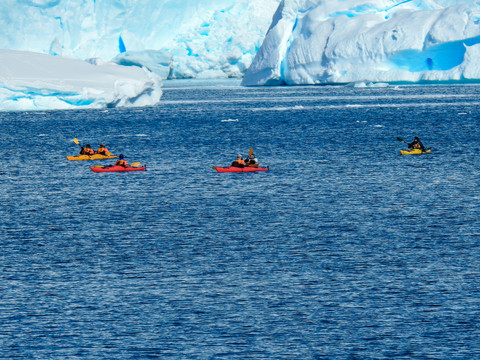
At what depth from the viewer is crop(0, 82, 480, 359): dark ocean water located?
623 inches

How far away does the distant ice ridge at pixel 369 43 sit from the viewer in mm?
97062

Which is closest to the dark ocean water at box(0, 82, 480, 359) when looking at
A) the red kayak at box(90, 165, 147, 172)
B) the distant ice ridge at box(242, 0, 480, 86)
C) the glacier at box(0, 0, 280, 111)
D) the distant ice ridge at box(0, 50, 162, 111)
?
the red kayak at box(90, 165, 147, 172)

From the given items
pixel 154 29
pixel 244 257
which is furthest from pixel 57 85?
pixel 154 29

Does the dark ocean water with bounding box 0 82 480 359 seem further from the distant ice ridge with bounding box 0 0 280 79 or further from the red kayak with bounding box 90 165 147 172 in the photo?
the distant ice ridge with bounding box 0 0 280 79

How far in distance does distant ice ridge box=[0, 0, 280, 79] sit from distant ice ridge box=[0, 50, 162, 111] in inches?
2210

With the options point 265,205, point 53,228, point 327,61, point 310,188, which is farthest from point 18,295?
point 327,61

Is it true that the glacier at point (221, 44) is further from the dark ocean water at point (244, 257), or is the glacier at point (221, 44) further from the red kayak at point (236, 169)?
the red kayak at point (236, 169)

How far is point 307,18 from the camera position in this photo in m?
109

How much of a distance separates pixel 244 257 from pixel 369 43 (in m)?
82.5

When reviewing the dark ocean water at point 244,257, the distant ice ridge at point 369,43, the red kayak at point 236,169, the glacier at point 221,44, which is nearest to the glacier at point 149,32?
the glacier at point 221,44

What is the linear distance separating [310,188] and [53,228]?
11322mm

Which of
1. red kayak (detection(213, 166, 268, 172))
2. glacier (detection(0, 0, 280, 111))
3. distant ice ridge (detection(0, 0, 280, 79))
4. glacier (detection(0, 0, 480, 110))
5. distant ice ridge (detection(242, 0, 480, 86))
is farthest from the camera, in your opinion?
distant ice ridge (detection(0, 0, 280, 79))

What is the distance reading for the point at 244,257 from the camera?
21641 millimetres

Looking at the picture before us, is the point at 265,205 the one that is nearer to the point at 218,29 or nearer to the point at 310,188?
the point at 310,188
